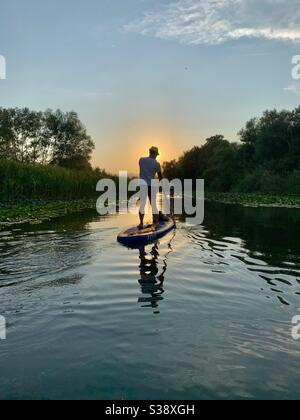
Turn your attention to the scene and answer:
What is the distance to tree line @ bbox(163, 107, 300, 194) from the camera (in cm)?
4556

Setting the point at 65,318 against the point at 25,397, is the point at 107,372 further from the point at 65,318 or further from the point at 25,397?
the point at 65,318

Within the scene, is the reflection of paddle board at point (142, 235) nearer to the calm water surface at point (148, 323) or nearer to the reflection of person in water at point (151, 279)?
the reflection of person in water at point (151, 279)

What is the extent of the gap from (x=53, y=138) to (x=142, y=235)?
67361 millimetres

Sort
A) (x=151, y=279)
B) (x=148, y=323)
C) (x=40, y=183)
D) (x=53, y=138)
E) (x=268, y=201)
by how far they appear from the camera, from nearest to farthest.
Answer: (x=148, y=323) → (x=151, y=279) → (x=40, y=183) → (x=268, y=201) → (x=53, y=138)

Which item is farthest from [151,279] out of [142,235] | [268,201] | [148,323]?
[268,201]

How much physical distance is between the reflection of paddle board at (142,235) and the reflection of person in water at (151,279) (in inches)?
27.3

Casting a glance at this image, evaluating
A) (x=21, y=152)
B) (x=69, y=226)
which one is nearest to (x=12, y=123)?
(x=21, y=152)

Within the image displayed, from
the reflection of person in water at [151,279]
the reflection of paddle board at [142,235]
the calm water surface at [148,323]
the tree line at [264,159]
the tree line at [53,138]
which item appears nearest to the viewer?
the calm water surface at [148,323]

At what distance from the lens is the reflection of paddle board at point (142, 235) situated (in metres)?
10.6

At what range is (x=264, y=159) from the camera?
56.4 meters

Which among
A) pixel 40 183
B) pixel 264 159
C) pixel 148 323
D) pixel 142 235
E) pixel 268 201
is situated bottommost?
pixel 148 323

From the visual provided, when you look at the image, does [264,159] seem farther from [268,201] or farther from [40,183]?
[40,183]

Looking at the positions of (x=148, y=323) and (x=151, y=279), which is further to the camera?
(x=151, y=279)

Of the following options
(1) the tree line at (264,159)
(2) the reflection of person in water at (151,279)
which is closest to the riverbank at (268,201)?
(1) the tree line at (264,159)
